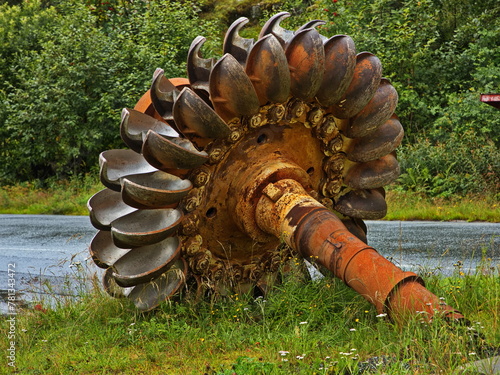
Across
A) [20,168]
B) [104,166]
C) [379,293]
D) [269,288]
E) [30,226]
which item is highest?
[104,166]

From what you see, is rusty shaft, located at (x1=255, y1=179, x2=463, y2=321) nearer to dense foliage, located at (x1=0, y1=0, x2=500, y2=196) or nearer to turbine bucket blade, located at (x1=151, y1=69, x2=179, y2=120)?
turbine bucket blade, located at (x1=151, y1=69, x2=179, y2=120)

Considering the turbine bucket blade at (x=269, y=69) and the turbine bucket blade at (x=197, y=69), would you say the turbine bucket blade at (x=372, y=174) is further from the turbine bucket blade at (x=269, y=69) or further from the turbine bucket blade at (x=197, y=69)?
the turbine bucket blade at (x=197, y=69)

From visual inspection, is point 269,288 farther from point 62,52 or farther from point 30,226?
point 62,52

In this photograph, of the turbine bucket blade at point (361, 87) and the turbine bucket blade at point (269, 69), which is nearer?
the turbine bucket blade at point (269, 69)

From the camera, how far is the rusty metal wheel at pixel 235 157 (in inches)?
163

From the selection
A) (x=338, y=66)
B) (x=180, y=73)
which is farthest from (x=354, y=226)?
(x=180, y=73)

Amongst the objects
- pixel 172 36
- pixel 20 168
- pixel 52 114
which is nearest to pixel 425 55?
pixel 172 36

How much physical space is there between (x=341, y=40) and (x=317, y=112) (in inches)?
20.5

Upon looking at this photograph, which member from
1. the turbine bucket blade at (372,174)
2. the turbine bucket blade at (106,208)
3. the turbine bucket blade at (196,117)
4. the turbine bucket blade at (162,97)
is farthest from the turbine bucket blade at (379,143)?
the turbine bucket blade at (106,208)

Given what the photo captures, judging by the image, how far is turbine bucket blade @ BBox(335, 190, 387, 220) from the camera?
497cm

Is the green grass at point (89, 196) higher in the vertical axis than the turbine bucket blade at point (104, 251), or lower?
lower

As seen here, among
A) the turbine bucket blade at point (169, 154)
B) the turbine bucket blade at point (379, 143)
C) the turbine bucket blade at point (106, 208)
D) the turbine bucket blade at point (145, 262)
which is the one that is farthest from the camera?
the turbine bucket blade at point (379, 143)

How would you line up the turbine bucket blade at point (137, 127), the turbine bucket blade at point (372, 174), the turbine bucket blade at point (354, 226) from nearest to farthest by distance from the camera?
1. the turbine bucket blade at point (137, 127)
2. the turbine bucket blade at point (372, 174)
3. the turbine bucket blade at point (354, 226)

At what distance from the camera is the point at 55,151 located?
63.9ft
